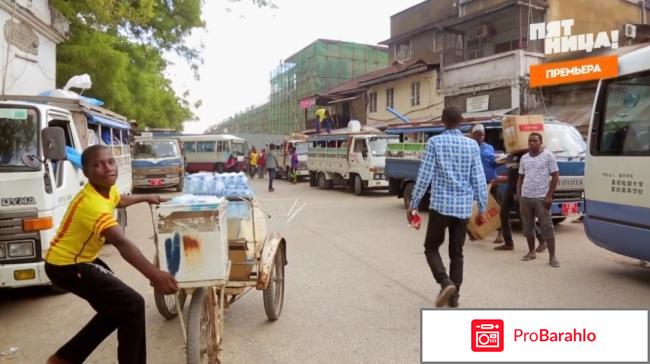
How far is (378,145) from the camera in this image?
1616 cm

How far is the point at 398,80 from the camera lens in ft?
A: 82.7

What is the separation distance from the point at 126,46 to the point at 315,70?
2175 cm

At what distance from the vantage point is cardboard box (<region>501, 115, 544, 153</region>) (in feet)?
25.4

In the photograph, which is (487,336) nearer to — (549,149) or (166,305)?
(166,305)

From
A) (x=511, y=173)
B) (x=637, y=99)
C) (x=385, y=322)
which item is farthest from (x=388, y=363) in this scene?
(x=511, y=173)

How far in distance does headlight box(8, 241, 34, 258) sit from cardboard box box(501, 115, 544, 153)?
6.34 meters

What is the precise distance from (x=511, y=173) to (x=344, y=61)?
33511 mm

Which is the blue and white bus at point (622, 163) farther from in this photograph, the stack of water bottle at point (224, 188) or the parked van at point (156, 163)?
the parked van at point (156, 163)

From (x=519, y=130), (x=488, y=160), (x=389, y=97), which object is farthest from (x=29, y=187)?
(x=389, y=97)

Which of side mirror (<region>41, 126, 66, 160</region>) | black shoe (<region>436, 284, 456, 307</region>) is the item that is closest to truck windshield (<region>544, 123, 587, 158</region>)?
black shoe (<region>436, 284, 456, 307</region>)

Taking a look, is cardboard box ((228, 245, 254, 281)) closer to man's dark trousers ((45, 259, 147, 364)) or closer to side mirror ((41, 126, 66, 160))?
man's dark trousers ((45, 259, 147, 364))

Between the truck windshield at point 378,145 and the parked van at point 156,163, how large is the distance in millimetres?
6589

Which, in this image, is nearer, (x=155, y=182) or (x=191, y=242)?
(x=191, y=242)

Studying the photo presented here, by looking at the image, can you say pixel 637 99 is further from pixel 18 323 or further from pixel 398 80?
pixel 398 80
